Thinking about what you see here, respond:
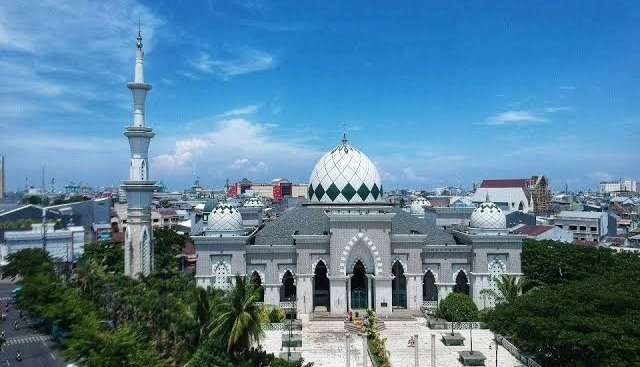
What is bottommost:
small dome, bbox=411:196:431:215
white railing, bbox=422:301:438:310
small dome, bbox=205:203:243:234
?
white railing, bbox=422:301:438:310

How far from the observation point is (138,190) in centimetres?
3588

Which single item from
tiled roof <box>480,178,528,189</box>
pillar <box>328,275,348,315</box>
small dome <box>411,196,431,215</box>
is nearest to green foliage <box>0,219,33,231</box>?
pillar <box>328,275,348,315</box>

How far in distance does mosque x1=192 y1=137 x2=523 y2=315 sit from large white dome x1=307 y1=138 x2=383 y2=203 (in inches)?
86.1

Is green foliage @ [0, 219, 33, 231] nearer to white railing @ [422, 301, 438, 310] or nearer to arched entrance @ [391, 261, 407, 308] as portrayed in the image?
arched entrance @ [391, 261, 407, 308]

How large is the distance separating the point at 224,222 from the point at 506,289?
19.1 metres

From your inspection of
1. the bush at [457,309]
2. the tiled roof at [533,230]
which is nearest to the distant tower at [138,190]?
the bush at [457,309]

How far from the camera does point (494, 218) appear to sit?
115 ft

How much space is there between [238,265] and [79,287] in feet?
37.8

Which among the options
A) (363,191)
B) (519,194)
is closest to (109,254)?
(363,191)

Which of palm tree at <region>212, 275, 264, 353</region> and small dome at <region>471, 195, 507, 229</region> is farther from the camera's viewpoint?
small dome at <region>471, 195, 507, 229</region>

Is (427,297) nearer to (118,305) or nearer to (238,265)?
(238,265)

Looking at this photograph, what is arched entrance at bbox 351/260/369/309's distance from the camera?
3381cm

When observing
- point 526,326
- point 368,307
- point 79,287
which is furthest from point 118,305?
point 526,326

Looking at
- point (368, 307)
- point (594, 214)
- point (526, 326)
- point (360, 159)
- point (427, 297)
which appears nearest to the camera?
point (526, 326)
